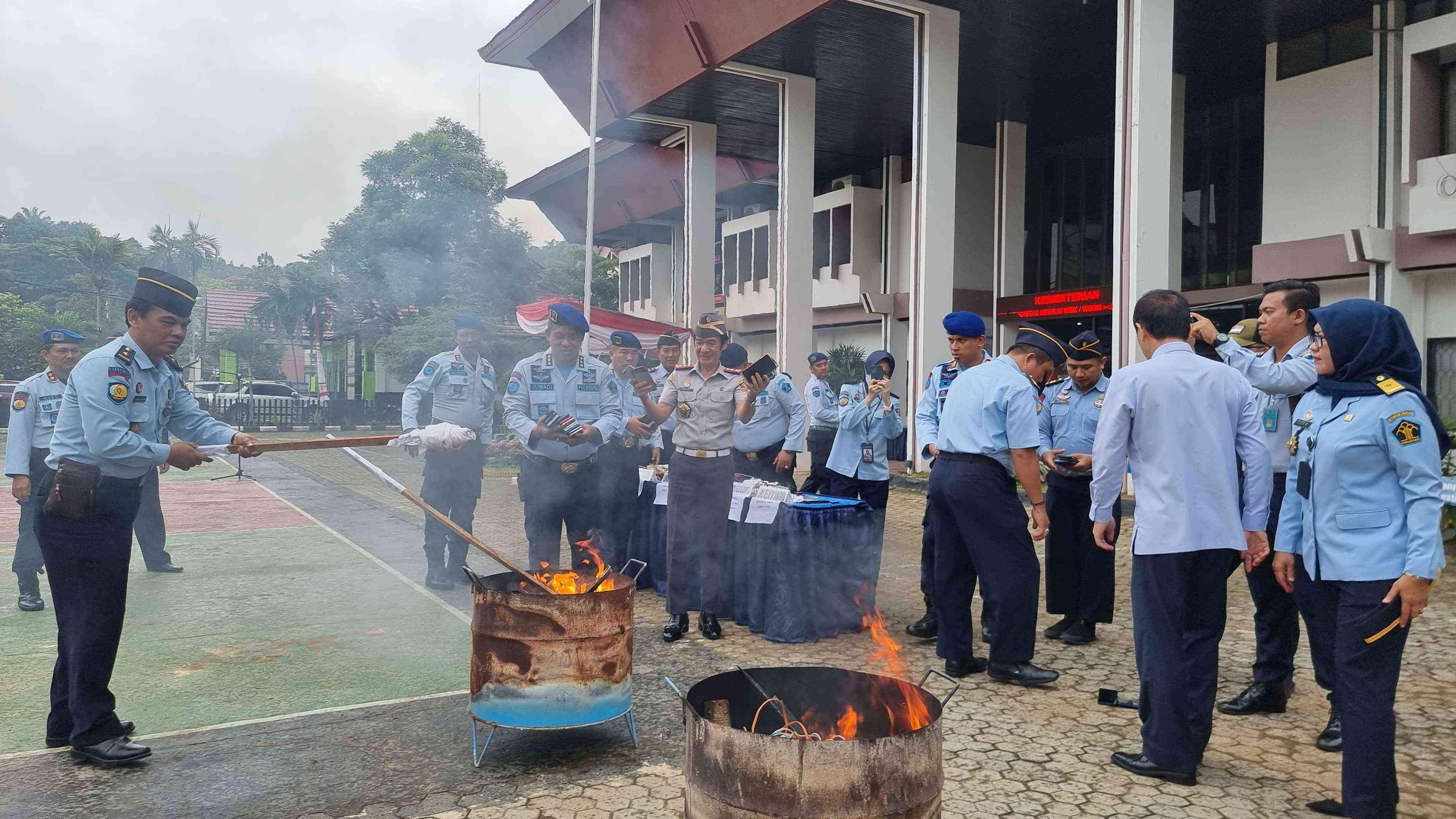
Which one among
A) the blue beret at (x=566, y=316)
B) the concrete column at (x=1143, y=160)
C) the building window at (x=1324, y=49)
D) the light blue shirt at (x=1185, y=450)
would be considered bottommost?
the light blue shirt at (x=1185, y=450)

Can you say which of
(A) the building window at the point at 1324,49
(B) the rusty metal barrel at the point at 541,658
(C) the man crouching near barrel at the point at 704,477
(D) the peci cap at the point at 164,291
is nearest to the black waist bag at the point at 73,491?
(D) the peci cap at the point at 164,291

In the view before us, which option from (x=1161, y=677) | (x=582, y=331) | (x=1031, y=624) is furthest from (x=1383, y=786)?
(x=582, y=331)

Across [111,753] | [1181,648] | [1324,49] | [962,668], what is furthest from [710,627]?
[1324,49]

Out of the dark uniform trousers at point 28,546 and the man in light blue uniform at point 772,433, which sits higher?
the man in light blue uniform at point 772,433

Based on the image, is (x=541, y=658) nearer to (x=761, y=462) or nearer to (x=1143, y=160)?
(x=761, y=462)

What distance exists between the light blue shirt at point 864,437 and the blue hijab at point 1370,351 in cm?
400

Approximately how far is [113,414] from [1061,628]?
519 cm

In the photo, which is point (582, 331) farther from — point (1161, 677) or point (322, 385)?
point (322, 385)

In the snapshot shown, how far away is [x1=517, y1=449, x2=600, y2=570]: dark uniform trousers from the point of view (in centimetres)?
604

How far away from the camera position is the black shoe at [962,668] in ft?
16.3

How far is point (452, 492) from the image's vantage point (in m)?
7.21

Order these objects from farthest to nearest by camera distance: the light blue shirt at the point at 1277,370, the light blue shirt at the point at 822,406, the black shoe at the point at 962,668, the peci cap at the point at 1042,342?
the light blue shirt at the point at 822,406 < the peci cap at the point at 1042,342 < the black shoe at the point at 962,668 < the light blue shirt at the point at 1277,370

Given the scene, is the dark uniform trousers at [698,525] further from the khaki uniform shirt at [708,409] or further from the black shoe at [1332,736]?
the black shoe at [1332,736]

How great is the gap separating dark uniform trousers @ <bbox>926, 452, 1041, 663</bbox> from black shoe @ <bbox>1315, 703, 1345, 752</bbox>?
1299 mm
